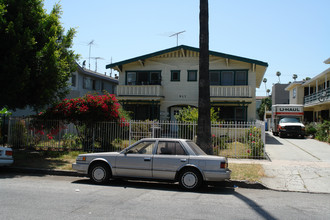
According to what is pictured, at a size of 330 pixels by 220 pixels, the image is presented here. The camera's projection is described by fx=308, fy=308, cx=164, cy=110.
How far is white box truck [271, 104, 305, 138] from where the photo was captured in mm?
25645

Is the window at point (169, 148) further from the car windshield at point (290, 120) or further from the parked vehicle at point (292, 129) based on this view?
the car windshield at point (290, 120)

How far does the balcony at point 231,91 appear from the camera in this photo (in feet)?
72.4

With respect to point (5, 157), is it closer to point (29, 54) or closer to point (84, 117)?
point (29, 54)

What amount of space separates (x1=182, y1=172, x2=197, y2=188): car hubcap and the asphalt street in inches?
11.9

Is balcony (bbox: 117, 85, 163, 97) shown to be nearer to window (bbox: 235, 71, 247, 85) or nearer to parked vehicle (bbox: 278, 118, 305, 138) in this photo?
window (bbox: 235, 71, 247, 85)

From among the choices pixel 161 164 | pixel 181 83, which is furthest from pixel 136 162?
pixel 181 83

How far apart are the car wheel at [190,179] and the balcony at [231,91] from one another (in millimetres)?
14970

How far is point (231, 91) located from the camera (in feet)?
73.4

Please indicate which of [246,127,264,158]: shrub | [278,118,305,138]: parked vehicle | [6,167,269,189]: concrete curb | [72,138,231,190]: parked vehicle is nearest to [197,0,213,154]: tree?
[6,167,269,189]: concrete curb

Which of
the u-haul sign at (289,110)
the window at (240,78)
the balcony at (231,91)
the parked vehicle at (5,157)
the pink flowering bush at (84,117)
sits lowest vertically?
the parked vehicle at (5,157)

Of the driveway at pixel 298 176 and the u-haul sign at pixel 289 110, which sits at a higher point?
the u-haul sign at pixel 289 110

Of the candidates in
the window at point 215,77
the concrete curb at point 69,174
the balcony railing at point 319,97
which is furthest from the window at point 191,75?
the concrete curb at point 69,174

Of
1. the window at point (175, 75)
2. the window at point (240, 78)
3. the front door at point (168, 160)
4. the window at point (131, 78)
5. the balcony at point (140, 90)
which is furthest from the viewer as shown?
the window at point (131, 78)

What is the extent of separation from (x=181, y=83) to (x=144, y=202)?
58.7 ft
